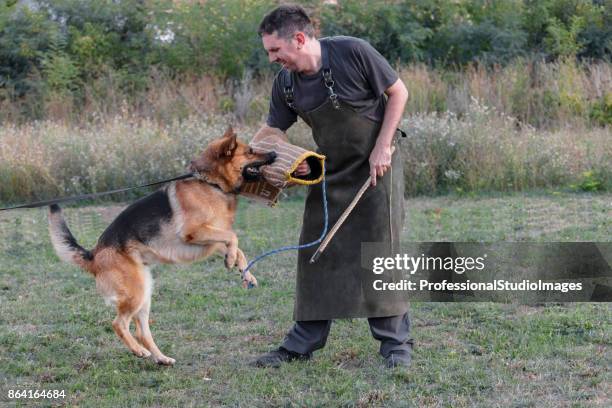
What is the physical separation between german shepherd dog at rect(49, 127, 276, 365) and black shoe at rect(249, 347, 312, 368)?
1.96 feet

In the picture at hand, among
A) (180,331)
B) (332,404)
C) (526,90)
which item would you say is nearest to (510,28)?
(526,90)

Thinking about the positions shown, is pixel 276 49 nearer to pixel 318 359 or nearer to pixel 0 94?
pixel 318 359

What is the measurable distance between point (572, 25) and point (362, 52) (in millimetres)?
12357

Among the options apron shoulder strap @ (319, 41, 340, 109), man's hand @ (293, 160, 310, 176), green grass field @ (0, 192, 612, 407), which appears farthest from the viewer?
man's hand @ (293, 160, 310, 176)

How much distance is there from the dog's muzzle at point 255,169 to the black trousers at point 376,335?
0.97 metres

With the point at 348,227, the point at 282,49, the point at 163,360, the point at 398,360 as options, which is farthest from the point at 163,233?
the point at 398,360

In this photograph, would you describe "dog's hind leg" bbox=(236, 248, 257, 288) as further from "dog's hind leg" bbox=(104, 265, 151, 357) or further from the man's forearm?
the man's forearm

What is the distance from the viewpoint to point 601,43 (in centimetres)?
1595

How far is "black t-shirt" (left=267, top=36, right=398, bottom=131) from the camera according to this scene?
4.91 m

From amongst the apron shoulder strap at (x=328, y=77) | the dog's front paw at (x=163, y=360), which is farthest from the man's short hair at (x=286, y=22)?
the dog's front paw at (x=163, y=360)

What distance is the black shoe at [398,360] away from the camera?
509 centimetres

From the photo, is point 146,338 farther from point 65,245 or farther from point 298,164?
point 298,164

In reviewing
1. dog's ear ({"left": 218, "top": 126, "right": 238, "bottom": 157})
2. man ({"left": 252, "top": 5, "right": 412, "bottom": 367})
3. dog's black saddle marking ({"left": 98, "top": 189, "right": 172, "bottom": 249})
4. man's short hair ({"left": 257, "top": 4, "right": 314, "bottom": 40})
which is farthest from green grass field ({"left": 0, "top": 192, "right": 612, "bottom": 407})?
man's short hair ({"left": 257, "top": 4, "right": 314, "bottom": 40})

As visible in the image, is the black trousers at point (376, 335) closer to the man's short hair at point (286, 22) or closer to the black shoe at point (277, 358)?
the black shoe at point (277, 358)
